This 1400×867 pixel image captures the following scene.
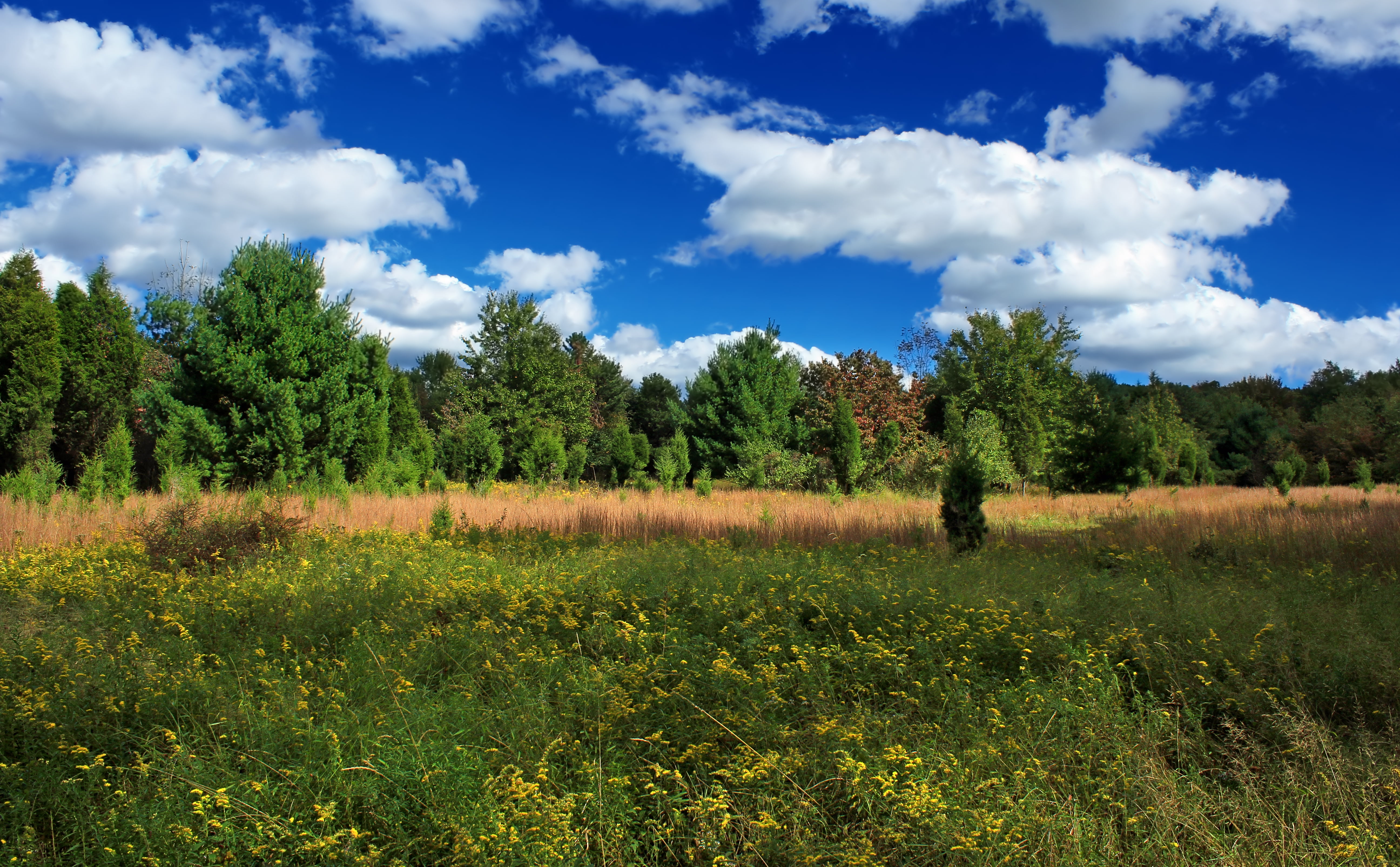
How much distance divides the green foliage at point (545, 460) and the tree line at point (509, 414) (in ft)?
0.27

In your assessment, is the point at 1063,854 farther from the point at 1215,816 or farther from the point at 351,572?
the point at 351,572

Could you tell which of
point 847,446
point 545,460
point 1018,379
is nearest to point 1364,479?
point 1018,379

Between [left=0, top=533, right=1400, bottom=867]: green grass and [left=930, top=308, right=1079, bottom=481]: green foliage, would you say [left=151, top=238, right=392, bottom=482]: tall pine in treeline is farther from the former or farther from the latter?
[left=930, top=308, right=1079, bottom=481]: green foliage

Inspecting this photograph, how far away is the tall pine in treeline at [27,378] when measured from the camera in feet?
55.7

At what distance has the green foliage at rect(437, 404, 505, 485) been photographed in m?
21.9

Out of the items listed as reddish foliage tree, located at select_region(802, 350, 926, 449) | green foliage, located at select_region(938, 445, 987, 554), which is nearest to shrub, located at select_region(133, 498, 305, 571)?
green foliage, located at select_region(938, 445, 987, 554)

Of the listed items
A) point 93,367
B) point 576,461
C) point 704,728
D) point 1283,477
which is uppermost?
point 93,367

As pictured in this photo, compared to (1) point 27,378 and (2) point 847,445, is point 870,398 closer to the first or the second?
(2) point 847,445

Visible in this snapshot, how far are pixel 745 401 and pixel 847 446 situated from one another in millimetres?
5577

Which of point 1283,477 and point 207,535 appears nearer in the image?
point 207,535

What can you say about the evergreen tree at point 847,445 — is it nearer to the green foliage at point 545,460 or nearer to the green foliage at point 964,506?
the green foliage at point 545,460

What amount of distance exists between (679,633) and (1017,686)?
220cm

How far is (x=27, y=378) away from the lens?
56.0 feet

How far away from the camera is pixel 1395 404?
3139cm
